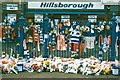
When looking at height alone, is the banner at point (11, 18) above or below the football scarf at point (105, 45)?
above

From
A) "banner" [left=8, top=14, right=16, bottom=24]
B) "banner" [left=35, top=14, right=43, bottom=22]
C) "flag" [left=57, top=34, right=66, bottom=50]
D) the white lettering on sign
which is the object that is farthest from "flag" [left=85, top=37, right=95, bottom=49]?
"banner" [left=8, top=14, right=16, bottom=24]

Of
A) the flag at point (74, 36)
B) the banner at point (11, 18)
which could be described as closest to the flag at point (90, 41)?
the flag at point (74, 36)

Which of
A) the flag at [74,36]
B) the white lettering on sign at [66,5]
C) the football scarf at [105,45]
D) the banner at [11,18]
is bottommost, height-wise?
the football scarf at [105,45]

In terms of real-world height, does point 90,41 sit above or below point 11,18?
below

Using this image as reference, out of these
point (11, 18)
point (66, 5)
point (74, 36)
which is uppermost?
point (66, 5)

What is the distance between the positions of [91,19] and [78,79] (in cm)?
215

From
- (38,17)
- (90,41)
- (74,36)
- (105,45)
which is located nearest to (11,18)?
(38,17)

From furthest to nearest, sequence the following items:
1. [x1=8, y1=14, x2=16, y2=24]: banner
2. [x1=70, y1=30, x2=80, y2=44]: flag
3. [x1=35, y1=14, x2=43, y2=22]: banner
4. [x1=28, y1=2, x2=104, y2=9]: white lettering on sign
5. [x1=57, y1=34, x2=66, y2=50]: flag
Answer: [x1=35, y1=14, x2=43, y2=22]: banner, [x1=8, y1=14, x2=16, y2=24]: banner, [x1=57, y1=34, x2=66, y2=50]: flag, [x1=70, y1=30, x2=80, y2=44]: flag, [x1=28, y1=2, x2=104, y2=9]: white lettering on sign

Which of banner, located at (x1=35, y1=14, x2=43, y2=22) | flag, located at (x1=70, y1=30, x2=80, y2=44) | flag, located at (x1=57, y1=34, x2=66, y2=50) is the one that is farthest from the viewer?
banner, located at (x1=35, y1=14, x2=43, y2=22)

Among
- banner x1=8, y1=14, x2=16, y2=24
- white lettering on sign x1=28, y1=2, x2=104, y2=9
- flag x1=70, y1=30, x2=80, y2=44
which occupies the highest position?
white lettering on sign x1=28, y1=2, x2=104, y2=9

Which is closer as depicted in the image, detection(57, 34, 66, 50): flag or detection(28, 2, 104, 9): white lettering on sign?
detection(28, 2, 104, 9): white lettering on sign

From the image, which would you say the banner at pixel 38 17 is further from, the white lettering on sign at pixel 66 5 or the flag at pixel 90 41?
the flag at pixel 90 41

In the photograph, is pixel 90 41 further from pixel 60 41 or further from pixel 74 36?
pixel 60 41

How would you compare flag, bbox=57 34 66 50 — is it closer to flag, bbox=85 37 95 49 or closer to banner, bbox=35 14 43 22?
flag, bbox=85 37 95 49
